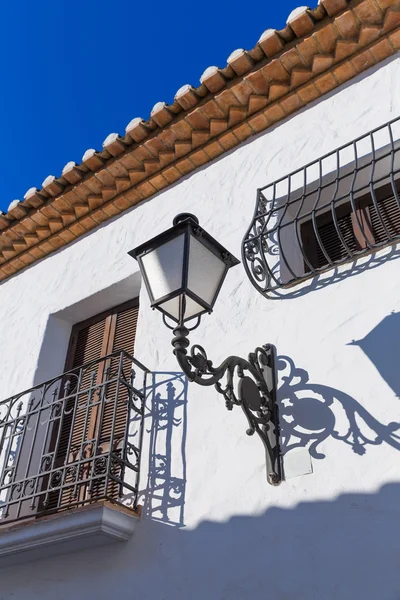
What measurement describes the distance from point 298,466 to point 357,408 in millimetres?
425

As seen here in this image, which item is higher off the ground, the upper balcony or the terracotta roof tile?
the terracotta roof tile

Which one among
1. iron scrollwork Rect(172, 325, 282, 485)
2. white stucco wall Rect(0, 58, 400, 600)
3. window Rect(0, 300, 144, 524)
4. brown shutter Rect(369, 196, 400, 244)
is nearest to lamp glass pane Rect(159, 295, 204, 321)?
iron scrollwork Rect(172, 325, 282, 485)

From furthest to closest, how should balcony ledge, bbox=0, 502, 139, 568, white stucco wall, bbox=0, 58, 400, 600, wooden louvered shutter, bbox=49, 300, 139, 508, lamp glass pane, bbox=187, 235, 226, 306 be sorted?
wooden louvered shutter, bbox=49, 300, 139, 508 → balcony ledge, bbox=0, 502, 139, 568 → lamp glass pane, bbox=187, 235, 226, 306 → white stucco wall, bbox=0, 58, 400, 600

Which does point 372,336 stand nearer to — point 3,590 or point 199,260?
point 199,260

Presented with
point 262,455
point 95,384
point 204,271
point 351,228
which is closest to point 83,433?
point 95,384

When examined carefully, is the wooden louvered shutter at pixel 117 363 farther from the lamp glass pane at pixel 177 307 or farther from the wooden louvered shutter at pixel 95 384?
the lamp glass pane at pixel 177 307

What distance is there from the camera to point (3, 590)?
405cm

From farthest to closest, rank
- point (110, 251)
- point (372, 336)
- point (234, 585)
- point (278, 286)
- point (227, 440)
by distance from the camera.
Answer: point (110, 251)
point (278, 286)
point (227, 440)
point (372, 336)
point (234, 585)

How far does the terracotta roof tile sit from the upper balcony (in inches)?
63.7

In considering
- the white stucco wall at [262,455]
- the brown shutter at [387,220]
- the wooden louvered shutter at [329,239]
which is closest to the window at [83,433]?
the white stucco wall at [262,455]

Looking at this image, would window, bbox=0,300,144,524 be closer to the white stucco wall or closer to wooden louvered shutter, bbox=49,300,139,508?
wooden louvered shutter, bbox=49,300,139,508

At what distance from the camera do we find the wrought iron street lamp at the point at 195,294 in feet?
9.93

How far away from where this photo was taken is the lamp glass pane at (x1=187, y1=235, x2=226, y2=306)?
311 centimetres

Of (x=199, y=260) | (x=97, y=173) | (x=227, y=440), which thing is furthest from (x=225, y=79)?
(x=227, y=440)
